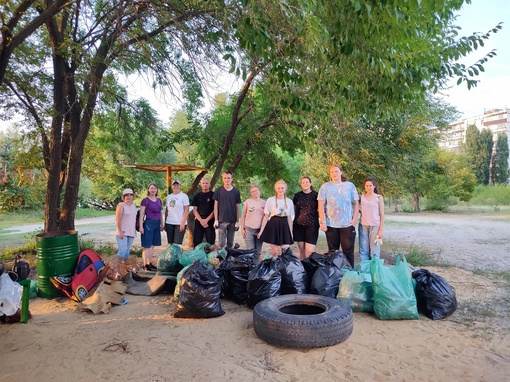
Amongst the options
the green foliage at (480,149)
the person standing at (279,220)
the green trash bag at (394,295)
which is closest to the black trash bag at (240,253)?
the person standing at (279,220)

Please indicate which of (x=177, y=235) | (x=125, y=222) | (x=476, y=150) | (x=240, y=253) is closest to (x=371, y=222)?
(x=240, y=253)

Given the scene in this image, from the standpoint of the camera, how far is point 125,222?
6.29m

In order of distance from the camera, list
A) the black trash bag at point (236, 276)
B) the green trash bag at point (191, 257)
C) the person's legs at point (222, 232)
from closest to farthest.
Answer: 1. the black trash bag at point (236, 276)
2. the green trash bag at point (191, 257)
3. the person's legs at point (222, 232)

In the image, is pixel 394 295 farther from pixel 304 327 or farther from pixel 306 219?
pixel 306 219

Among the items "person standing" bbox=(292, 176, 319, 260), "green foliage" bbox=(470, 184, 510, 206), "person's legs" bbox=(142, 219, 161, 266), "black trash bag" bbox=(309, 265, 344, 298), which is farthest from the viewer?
"green foliage" bbox=(470, 184, 510, 206)

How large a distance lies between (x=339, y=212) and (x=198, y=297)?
2583mm

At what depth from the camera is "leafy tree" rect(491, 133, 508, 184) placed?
44094mm

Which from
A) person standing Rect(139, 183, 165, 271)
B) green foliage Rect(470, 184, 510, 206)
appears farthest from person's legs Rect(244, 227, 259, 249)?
green foliage Rect(470, 184, 510, 206)

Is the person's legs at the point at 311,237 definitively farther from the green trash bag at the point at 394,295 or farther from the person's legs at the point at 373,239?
the green trash bag at the point at 394,295

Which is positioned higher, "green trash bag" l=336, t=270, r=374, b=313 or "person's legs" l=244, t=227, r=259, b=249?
"person's legs" l=244, t=227, r=259, b=249

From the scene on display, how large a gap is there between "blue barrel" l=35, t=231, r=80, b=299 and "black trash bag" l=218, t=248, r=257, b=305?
84.2 inches

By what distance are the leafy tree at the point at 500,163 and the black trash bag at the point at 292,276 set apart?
159 ft

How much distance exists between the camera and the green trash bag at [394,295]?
4109 mm

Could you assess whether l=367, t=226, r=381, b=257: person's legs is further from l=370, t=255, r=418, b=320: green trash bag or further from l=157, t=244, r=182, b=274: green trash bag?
l=157, t=244, r=182, b=274: green trash bag
